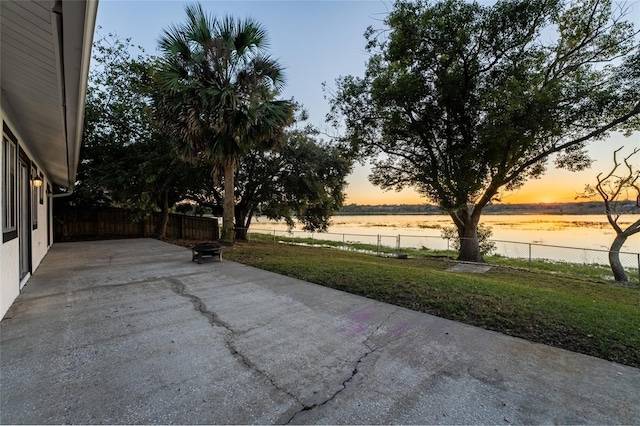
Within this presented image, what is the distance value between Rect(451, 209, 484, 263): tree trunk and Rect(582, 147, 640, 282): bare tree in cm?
393

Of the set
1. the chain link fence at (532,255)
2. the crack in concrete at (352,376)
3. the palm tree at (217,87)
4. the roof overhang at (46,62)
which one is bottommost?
the chain link fence at (532,255)

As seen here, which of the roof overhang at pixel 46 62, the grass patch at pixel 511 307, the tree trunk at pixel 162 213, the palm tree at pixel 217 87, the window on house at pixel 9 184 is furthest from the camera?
the tree trunk at pixel 162 213

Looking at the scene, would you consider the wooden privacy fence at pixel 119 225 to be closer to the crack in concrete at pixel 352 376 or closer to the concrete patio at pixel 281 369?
the concrete patio at pixel 281 369

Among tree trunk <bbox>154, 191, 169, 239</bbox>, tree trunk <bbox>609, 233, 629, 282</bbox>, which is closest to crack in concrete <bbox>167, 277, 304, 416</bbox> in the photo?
tree trunk <bbox>154, 191, 169, 239</bbox>

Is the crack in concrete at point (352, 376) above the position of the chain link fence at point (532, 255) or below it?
above

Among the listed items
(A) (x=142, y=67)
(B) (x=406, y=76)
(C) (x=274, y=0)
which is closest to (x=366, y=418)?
(B) (x=406, y=76)

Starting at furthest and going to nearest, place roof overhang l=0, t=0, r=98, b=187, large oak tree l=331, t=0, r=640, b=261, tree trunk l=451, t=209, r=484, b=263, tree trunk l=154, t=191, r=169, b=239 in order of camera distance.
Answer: tree trunk l=154, t=191, r=169, b=239 → tree trunk l=451, t=209, r=484, b=263 → large oak tree l=331, t=0, r=640, b=261 → roof overhang l=0, t=0, r=98, b=187

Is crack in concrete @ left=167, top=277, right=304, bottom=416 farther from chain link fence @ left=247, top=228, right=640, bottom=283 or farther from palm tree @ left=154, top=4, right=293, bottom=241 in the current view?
chain link fence @ left=247, top=228, right=640, bottom=283

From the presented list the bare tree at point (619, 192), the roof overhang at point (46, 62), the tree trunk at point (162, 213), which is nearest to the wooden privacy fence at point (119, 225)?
the tree trunk at point (162, 213)

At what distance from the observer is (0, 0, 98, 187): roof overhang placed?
188 cm

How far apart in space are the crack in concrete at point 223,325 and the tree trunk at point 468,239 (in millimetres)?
9132

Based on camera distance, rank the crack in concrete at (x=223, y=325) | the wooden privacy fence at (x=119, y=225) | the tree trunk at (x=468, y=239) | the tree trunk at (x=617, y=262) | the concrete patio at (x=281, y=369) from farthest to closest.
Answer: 1. the wooden privacy fence at (x=119, y=225)
2. the tree trunk at (x=468, y=239)
3. the tree trunk at (x=617, y=262)
4. the crack in concrete at (x=223, y=325)
5. the concrete patio at (x=281, y=369)

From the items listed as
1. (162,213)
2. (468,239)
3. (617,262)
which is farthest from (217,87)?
(617,262)

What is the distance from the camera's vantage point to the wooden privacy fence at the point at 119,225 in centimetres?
1181
